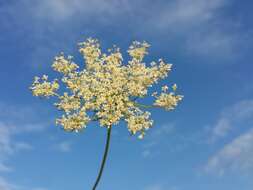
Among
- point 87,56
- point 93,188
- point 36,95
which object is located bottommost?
point 93,188

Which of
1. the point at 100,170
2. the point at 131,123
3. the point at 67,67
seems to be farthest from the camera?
the point at 67,67

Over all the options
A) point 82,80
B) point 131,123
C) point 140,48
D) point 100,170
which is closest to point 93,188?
point 100,170

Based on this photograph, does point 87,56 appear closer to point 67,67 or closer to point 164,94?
point 67,67

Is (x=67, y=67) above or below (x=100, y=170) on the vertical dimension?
above

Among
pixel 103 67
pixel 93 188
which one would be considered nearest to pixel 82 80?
pixel 103 67

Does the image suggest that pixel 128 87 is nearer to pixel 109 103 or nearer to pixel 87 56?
pixel 109 103

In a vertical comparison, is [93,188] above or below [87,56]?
below

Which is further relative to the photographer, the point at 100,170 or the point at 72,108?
the point at 72,108

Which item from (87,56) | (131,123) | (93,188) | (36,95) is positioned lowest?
(93,188)

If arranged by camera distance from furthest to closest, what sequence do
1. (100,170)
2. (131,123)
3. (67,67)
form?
(67,67)
(131,123)
(100,170)

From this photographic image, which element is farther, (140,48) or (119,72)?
(140,48)
